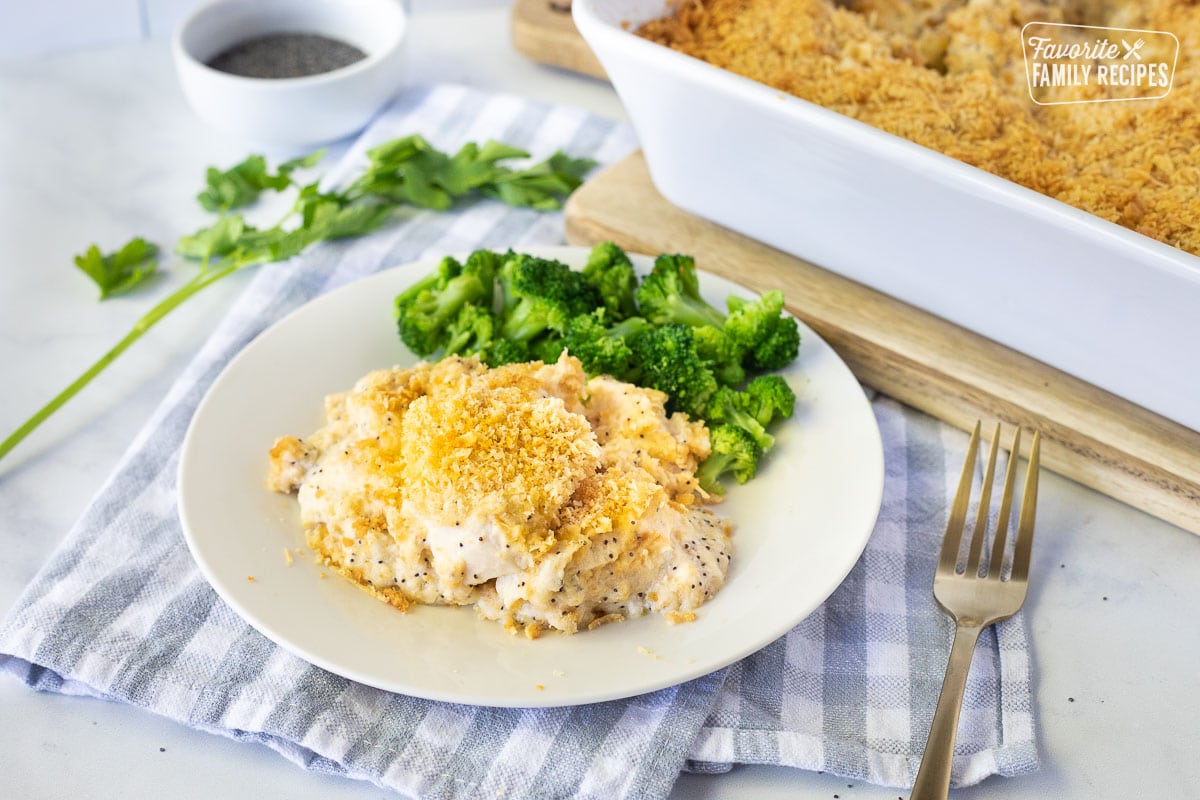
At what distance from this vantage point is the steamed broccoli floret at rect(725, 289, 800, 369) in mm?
2301

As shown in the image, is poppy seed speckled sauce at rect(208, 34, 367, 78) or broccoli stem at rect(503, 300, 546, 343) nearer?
broccoli stem at rect(503, 300, 546, 343)

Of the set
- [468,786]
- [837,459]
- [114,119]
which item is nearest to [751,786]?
[468,786]

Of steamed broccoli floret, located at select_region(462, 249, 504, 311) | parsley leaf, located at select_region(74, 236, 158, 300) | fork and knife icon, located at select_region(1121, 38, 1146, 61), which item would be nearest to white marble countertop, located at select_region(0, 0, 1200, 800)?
parsley leaf, located at select_region(74, 236, 158, 300)

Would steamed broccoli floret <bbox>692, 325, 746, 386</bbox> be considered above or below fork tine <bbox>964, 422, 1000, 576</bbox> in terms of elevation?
above

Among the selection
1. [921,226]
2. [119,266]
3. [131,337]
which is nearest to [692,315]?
[921,226]

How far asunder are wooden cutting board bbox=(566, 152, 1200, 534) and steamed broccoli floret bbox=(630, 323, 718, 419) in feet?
1.29

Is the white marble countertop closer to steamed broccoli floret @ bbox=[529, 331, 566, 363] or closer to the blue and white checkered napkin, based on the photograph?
the blue and white checkered napkin

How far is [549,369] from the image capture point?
214cm

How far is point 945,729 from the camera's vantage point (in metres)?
1.73

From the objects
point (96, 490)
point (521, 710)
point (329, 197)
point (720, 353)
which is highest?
point (720, 353)

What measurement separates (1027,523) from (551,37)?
2133 millimetres

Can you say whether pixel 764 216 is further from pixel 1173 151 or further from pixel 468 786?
pixel 468 786

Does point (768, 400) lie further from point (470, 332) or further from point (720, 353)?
point (470, 332)

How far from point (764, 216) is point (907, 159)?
47 cm
